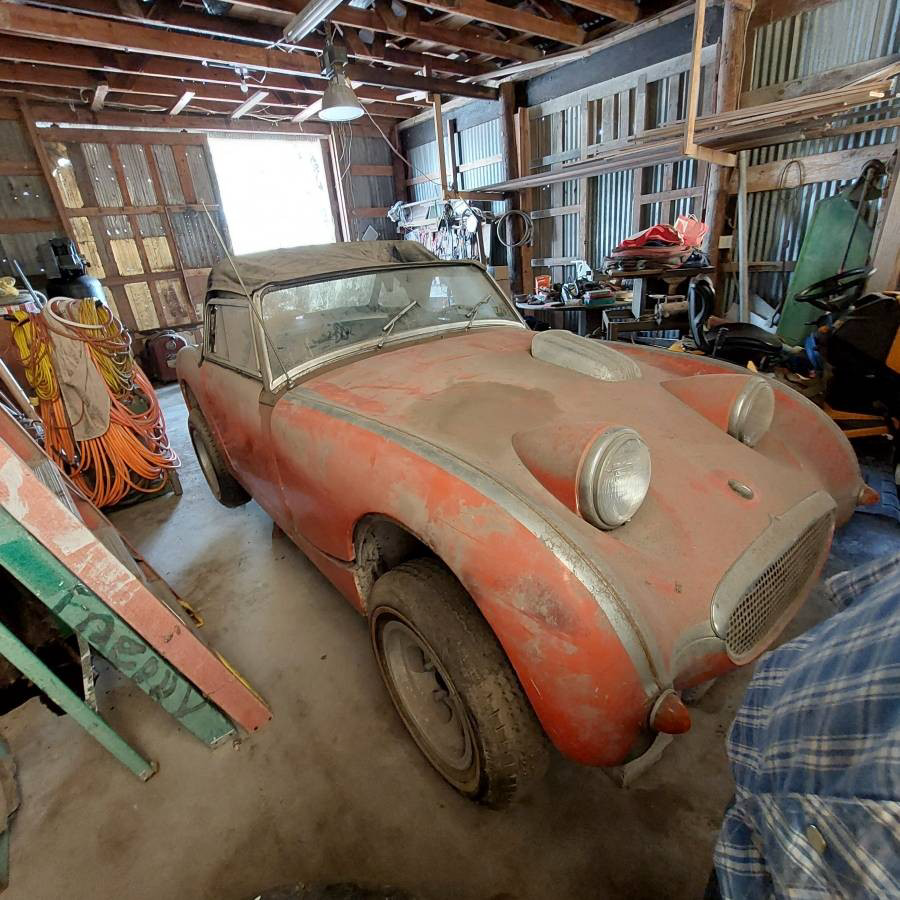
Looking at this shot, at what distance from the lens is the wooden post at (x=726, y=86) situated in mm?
4334

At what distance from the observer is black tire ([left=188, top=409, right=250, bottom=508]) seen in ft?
10.6

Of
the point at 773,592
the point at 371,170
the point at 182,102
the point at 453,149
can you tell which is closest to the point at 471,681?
the point at 773,592

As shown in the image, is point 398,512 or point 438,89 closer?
point 398,512

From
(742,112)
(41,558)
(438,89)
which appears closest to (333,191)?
(438,89)

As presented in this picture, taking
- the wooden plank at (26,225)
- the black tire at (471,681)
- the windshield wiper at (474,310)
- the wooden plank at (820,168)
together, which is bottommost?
the black tire at (471,681)

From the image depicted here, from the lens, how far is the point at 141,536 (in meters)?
3.35

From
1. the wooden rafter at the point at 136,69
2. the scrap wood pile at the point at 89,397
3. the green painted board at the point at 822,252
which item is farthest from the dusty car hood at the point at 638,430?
the wooden rafter at the point at 136,69

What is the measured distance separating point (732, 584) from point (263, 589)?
7.76ft

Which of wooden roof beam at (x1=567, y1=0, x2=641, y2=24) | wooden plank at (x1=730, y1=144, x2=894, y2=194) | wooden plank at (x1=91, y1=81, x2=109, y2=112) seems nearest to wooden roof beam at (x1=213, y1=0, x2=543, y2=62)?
wooden roof beam at (x1=567, y1=0, x2=641, y2=24)

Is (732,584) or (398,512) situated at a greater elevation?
(398,512)

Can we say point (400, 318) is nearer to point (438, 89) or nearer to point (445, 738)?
point (445, 738)

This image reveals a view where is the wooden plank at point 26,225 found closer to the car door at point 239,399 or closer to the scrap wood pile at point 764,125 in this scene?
the car door at point 239,399

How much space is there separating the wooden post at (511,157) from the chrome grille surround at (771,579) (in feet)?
22.0

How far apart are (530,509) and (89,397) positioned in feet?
11.8
